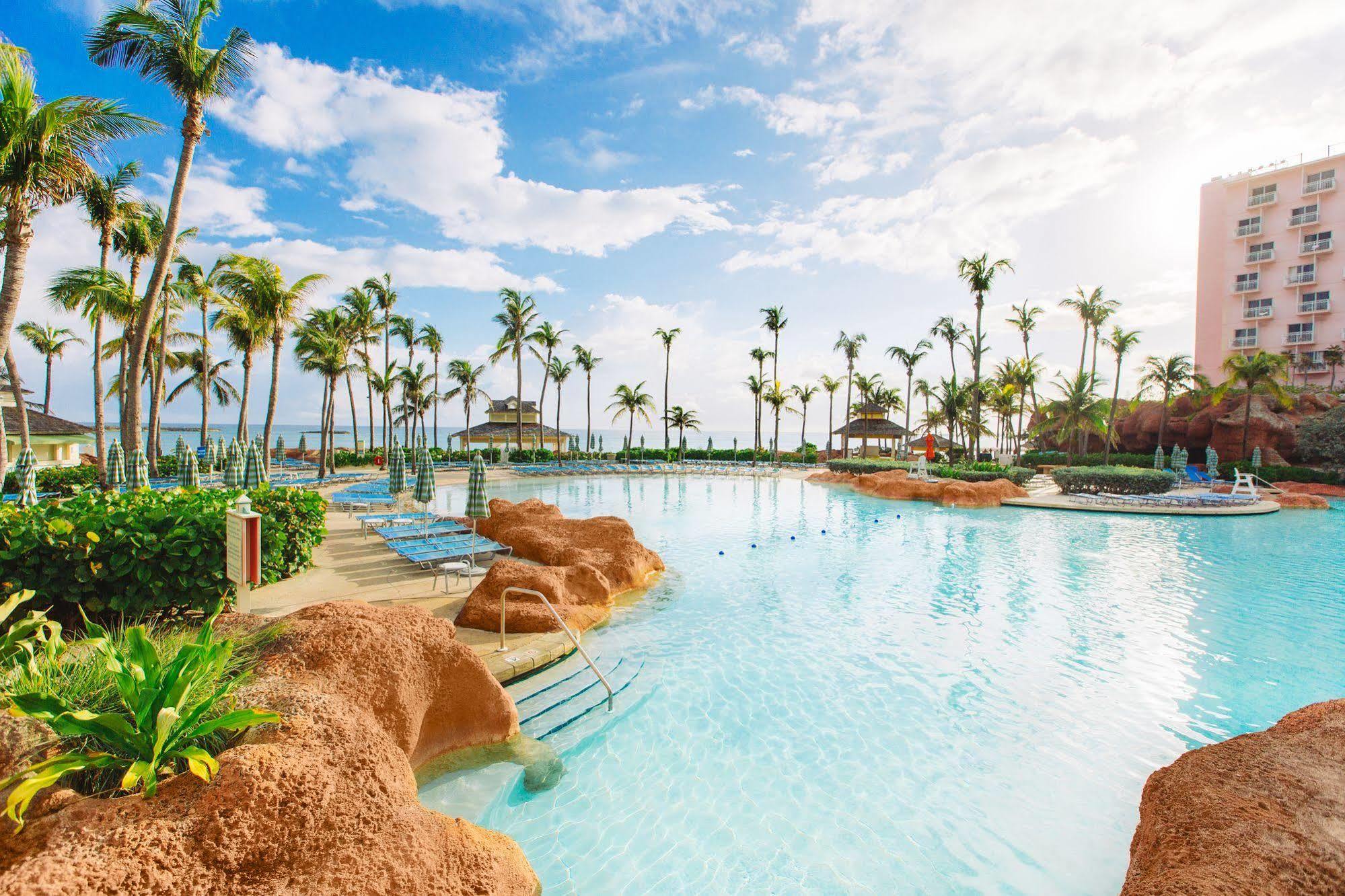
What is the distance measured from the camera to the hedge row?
27672mm

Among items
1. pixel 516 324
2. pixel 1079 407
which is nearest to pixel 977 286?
pixel 1079 407

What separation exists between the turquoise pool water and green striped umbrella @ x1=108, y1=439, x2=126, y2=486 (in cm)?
1468

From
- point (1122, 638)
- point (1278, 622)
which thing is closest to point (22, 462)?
point (1122, 638)

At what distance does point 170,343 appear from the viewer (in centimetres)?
2997

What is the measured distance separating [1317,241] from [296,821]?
6733 centimetres

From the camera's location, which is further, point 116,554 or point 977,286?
point 977,286

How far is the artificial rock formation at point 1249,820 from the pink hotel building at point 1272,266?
188ft

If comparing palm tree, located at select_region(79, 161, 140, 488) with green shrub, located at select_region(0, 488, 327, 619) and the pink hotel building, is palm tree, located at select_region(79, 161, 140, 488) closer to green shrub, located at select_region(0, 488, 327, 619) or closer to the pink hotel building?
green shrub, located at select_region(0, 488, 327, 619)

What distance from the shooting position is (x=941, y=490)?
24750mm

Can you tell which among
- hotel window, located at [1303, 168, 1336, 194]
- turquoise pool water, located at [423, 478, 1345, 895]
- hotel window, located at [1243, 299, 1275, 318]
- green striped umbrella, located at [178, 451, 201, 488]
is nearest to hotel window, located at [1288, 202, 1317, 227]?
hotel window, located at [1303, 168, 1336, 194]

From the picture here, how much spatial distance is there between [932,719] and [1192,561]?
12293 mm

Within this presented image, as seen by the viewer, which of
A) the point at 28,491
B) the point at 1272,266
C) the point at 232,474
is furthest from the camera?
the point at 1272,266

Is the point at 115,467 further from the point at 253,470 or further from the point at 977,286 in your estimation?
the point at 977,286

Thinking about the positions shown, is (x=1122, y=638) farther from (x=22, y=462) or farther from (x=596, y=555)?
(x=22, y=462)
